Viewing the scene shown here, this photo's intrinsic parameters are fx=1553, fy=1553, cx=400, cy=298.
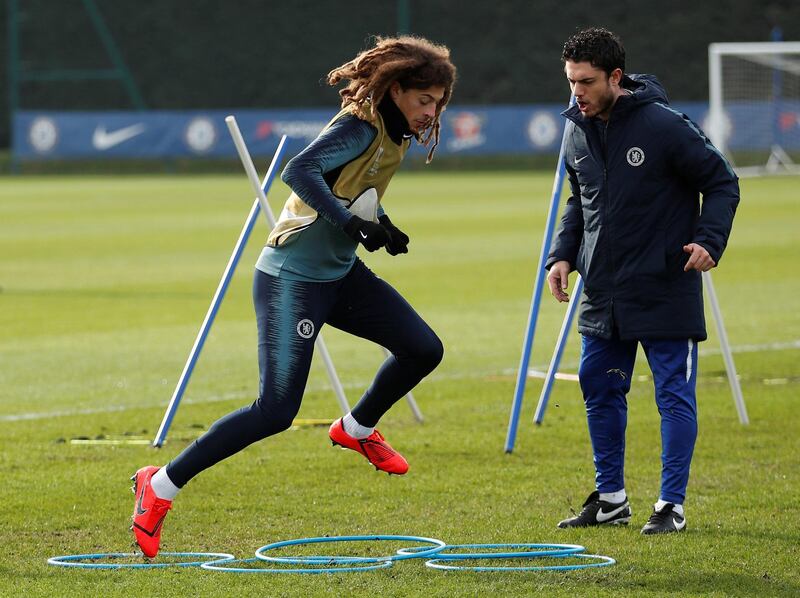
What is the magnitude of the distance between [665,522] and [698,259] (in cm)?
111

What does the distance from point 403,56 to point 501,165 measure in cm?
3947

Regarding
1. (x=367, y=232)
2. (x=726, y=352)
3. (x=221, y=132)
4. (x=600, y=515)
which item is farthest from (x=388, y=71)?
(x=221, y=132)

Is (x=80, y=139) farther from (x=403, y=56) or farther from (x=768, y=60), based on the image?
(x=403, y=56)

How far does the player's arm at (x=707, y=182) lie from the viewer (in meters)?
6.26

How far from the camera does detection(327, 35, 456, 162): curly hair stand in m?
5.92

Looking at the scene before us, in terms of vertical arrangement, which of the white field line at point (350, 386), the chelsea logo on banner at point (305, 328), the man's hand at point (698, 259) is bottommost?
the white field line at point (350, 386)

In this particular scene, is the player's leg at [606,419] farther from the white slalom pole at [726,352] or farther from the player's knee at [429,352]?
the white slalom pole at [726,352]

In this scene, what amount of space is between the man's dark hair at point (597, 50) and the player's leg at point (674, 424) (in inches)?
46.2

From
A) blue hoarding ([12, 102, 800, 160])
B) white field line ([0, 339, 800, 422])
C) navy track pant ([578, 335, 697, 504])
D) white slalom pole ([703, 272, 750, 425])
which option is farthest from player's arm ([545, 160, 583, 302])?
blue hoarding ([12, 102, 800, 160])

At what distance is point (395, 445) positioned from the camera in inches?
343

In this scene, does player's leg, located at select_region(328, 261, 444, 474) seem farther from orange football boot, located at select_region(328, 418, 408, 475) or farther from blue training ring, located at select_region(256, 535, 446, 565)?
blue training ring, located at select_region(256, 535, 446, 565)

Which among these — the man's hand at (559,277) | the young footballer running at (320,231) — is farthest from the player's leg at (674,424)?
the young footballer running at (320,231)

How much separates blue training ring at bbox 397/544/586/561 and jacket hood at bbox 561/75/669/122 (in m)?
1.76

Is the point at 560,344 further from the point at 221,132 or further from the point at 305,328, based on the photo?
the point at 221,132
